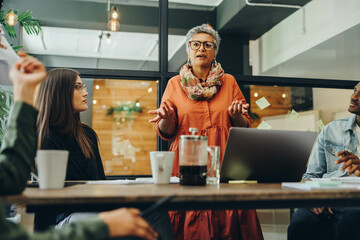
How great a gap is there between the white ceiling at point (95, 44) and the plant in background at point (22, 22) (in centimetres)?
8

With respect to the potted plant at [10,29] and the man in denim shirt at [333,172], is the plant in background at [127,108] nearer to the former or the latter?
the potted plant at [10,29]

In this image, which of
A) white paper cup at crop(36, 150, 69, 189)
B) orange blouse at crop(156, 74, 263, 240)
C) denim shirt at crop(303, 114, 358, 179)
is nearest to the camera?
white paper cup at crop(36, 150, 69, 189)

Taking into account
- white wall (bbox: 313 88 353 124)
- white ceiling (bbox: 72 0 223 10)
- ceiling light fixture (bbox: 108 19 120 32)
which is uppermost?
white ceiling (bbox: 72 0 223 10)

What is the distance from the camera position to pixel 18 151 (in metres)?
0.95

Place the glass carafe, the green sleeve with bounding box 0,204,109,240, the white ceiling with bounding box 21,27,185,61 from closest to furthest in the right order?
the green sleeve with bounding box 0,204,109,240
the glass carafe
the white ceiling with bounding box 21,27,185,61

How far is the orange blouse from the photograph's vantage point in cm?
204

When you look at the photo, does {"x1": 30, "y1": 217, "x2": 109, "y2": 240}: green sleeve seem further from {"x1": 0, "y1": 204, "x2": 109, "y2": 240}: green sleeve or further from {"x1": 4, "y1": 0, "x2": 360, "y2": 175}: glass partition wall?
{"x1": 4, "y1": 0, "x2": 360, "y2": 175}: glass partition wall

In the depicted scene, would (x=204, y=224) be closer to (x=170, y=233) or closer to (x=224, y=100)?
(x=170, y=233)

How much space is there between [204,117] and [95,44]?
4.84 ft

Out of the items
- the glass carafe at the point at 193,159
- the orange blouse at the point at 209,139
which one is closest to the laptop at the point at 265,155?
the glass carafe at the point at 193,159

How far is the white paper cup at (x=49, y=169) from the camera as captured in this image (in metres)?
1.08

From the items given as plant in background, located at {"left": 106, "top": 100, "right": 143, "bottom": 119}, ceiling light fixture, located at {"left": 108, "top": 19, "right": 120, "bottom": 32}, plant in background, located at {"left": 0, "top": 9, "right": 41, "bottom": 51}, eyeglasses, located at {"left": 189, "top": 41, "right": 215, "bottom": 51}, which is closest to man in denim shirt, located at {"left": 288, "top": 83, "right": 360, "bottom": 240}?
eyeglasses, located at {"left": 189, "top": 41, "right": 215, "bottom": 51}

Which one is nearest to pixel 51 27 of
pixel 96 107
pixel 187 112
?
pixel 96 107

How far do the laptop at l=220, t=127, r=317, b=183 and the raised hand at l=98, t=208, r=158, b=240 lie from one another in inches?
19.4
